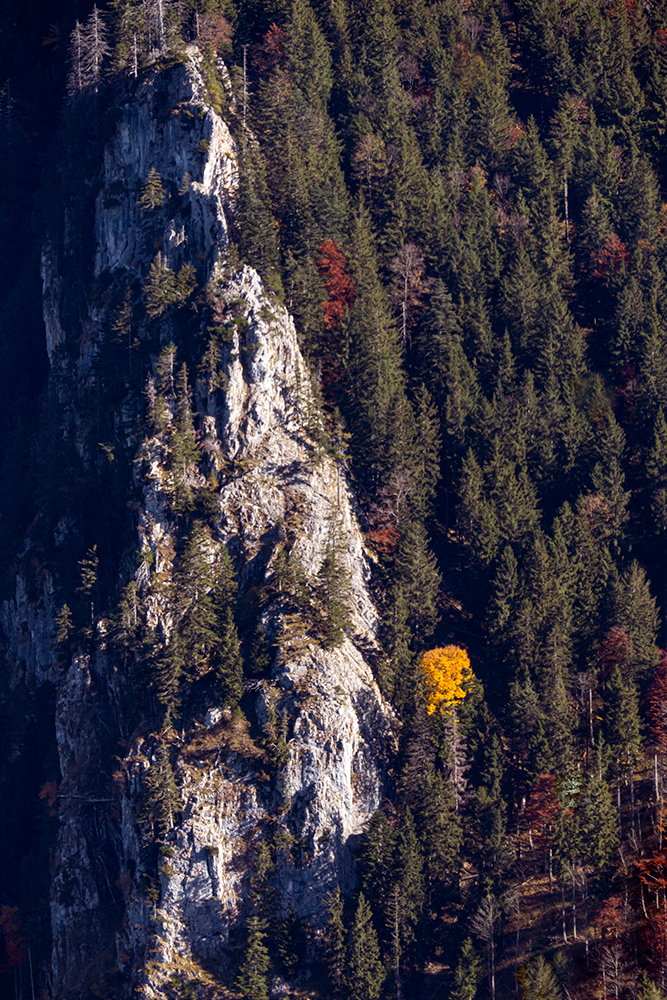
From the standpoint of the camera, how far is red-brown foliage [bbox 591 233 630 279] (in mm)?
89750

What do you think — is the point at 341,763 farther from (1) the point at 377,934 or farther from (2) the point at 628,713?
(2) the point at 628,713

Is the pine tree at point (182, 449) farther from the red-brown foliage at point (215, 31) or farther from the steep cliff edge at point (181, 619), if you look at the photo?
the red-brown foliage at point (215, 31)

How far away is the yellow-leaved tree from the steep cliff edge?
3239 millimetres

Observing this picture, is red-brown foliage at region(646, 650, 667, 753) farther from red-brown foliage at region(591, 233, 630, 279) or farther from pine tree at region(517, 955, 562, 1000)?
red-brown foliage at region(591, 233, 630, 279)

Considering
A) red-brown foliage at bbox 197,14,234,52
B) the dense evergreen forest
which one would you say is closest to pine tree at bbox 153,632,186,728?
the dense evergreen forest

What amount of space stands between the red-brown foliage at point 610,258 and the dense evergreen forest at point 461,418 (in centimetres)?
27

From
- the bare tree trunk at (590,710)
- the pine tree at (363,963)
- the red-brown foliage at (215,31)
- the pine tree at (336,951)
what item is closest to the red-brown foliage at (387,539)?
the bare tree trunk at (590,710)

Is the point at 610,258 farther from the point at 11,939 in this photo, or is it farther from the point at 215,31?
the point at 11,939

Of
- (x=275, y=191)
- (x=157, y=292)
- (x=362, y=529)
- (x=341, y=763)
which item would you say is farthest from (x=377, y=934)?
(x=275, y=191)

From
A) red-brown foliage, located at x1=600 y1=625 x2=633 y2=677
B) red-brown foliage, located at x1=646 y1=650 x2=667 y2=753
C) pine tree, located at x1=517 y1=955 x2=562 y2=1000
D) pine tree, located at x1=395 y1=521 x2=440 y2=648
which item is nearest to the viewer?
pine tree, located at x1=517 y1=955 x2=562 y2=1000

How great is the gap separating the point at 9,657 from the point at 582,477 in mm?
45343

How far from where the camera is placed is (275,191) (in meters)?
80.2

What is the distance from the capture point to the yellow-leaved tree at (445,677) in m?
67.6

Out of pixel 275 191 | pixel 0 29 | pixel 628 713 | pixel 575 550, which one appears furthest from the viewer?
pixel 0 29
